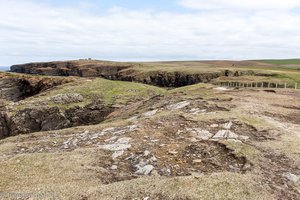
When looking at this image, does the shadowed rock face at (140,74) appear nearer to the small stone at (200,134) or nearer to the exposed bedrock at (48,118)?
the exposed bedrock at (48,118)

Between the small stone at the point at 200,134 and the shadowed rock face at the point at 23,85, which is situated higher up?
the small stone at the point at 200,134

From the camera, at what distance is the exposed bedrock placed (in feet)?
234

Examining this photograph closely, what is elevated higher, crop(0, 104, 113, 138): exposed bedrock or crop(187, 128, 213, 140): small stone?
crop(187, 128, 213, 140): small stone

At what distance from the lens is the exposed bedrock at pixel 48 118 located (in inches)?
2805

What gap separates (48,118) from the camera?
244 feet

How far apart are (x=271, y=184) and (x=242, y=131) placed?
Result: 1041 cm

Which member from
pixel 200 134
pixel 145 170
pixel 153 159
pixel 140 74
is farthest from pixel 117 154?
pixel 140 74

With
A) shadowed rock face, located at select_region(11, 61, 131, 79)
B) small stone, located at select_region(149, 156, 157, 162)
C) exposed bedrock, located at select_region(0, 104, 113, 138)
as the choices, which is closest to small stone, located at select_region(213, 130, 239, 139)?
small stone, located at select_region(149, 156, 157, 162)

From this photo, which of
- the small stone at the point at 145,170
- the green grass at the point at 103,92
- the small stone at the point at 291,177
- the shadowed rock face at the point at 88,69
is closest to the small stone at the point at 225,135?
the small stone at the point at 291,177

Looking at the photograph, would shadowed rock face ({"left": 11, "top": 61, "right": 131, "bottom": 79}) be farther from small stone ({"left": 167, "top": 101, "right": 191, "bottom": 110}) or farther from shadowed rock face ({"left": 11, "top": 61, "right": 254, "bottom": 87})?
small stone ({"left": 167, "top": 101, "right": 191, "bottom": 110})

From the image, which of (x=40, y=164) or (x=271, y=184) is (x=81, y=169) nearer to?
(x=40, y=164)

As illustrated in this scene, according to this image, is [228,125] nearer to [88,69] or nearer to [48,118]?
[48,118]

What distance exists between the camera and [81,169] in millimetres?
22953

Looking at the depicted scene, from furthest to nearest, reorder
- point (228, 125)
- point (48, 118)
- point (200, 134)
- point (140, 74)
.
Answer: point (140, 74) < point (48, 118) < point (228, 125) < point (200, 134)
